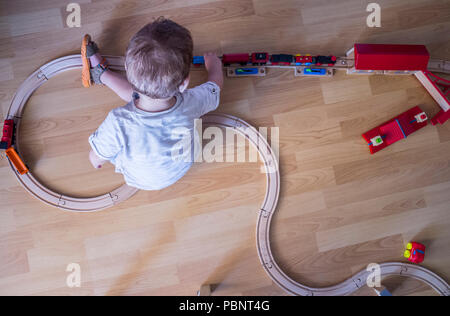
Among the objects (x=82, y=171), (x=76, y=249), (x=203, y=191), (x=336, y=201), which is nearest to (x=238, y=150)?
(x=203, y=191)

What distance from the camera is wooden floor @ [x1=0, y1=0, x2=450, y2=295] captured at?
3.98 ft

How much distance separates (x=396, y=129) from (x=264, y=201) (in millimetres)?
576

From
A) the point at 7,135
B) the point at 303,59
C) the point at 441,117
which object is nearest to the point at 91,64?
the point at 7,135

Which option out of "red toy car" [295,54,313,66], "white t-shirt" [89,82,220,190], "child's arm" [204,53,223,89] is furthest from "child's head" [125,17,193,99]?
"red toy car" [295,54,313,66]

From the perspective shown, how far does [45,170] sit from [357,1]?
4.58 ft

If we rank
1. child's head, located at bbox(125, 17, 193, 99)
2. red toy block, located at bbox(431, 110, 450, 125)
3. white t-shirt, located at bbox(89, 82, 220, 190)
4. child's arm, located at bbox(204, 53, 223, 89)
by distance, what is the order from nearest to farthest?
child's head, located at bbox(125, 17, 193, 99)
white t-shirt, located at bbox(89, 82, 220, 190)
child's arm, located at bbox(204, 53, 223, 89)
red toy block, located at bbox(431, 110, 450, 125)

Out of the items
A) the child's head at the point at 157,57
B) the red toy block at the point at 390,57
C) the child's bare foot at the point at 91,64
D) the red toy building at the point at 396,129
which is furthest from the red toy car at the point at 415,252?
the child's bare foot at the point at 91,64

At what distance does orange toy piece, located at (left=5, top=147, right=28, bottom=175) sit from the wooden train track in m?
0.02

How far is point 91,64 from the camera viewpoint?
46.6 inches

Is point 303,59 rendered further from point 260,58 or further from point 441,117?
point 441,117

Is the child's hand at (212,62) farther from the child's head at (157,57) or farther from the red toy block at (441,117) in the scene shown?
the red toy block at (441,117)

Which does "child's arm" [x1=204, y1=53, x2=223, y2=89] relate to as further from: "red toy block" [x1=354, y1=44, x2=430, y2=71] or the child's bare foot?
"red toy block" [x1=354, y1=44, x2=430, y2=71]

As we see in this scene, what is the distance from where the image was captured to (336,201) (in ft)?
4.12

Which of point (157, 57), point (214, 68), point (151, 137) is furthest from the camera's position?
point (214, 68)
